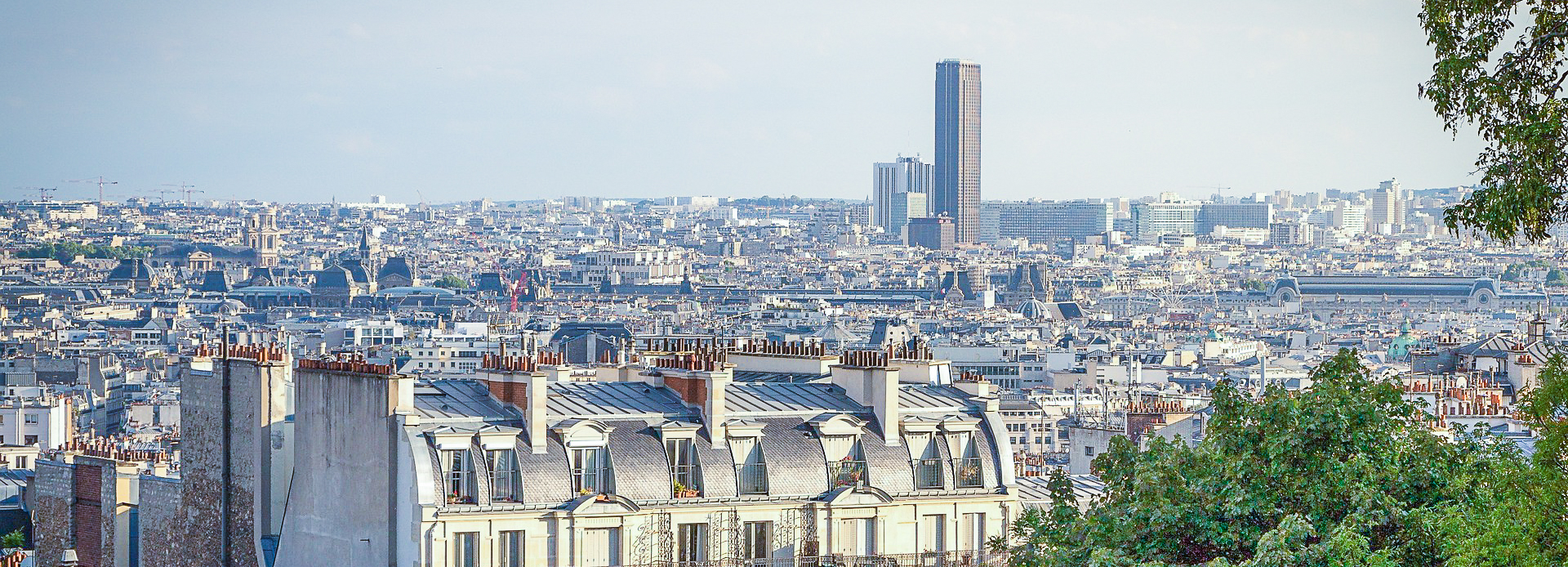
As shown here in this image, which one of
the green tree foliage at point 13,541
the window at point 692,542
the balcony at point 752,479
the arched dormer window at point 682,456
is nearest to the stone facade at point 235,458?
the arched dormer window at point 682,456

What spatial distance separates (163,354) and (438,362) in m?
36.3

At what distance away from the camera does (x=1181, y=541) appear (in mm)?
17000

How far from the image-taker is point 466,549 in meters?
22.2

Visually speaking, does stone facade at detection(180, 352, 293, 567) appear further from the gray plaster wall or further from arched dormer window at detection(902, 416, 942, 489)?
arched dormer window at detection(902, 416, 942, 489)

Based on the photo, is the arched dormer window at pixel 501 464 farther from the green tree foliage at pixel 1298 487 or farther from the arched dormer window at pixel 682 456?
the green tree foliage at pixel 1298 487

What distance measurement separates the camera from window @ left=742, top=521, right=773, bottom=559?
76.5 feet

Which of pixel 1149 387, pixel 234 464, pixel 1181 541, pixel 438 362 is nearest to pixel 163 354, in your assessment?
pixel 438 362

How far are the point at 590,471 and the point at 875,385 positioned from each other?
9.21 ft

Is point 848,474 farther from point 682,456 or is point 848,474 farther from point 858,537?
point 682,456

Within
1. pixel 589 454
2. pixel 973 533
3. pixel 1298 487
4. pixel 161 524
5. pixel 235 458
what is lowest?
pixel 161 524

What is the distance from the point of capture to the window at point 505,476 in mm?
22391

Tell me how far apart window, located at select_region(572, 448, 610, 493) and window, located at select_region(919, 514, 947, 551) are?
2.73 meters

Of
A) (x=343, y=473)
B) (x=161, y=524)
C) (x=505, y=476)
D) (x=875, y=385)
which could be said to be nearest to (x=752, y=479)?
(x=875, y=385)

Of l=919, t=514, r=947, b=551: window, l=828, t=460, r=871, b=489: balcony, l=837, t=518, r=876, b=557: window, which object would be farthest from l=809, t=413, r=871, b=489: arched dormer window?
l=919, t=514, r=947, b=551: window
